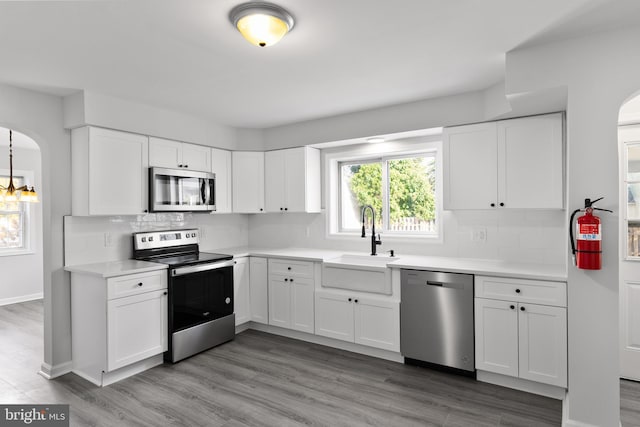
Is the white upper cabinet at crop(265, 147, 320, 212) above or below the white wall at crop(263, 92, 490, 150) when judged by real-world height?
below

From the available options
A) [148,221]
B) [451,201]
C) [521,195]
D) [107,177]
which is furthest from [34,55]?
[521,195]

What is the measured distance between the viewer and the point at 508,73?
2471 mm

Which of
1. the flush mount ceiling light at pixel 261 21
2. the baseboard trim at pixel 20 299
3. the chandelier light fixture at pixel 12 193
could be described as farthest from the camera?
the baseboard trim at pixel 20 299

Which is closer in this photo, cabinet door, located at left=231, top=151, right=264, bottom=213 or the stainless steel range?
the stainless steel range

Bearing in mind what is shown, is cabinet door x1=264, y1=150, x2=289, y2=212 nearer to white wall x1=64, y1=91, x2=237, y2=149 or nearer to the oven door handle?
white wall x1=64, y1=91, x2=237, y2=149

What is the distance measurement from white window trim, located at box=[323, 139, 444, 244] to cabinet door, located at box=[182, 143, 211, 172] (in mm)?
1411

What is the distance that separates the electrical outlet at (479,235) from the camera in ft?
11.5

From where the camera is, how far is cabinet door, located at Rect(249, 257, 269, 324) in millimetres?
4176

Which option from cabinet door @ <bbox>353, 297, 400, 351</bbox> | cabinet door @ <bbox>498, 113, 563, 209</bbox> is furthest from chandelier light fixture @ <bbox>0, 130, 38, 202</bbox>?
cabinet door @ <bbox>498, 113, 563, 209</bbox>

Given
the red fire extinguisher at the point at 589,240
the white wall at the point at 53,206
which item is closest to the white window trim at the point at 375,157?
the red fire extinguisher at the point at 589,240

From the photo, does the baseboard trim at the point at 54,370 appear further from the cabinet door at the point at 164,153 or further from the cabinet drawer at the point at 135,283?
the cabinet door at the point at 164,153

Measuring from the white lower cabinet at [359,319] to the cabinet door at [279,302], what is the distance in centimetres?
38

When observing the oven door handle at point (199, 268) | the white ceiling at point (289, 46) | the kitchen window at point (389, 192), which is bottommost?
the oven door handle at point (199, 268)

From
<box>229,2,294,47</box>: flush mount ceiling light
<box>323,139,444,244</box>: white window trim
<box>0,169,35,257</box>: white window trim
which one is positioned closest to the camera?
<box>229,2,294,47</box>: flush mount ceiling light
